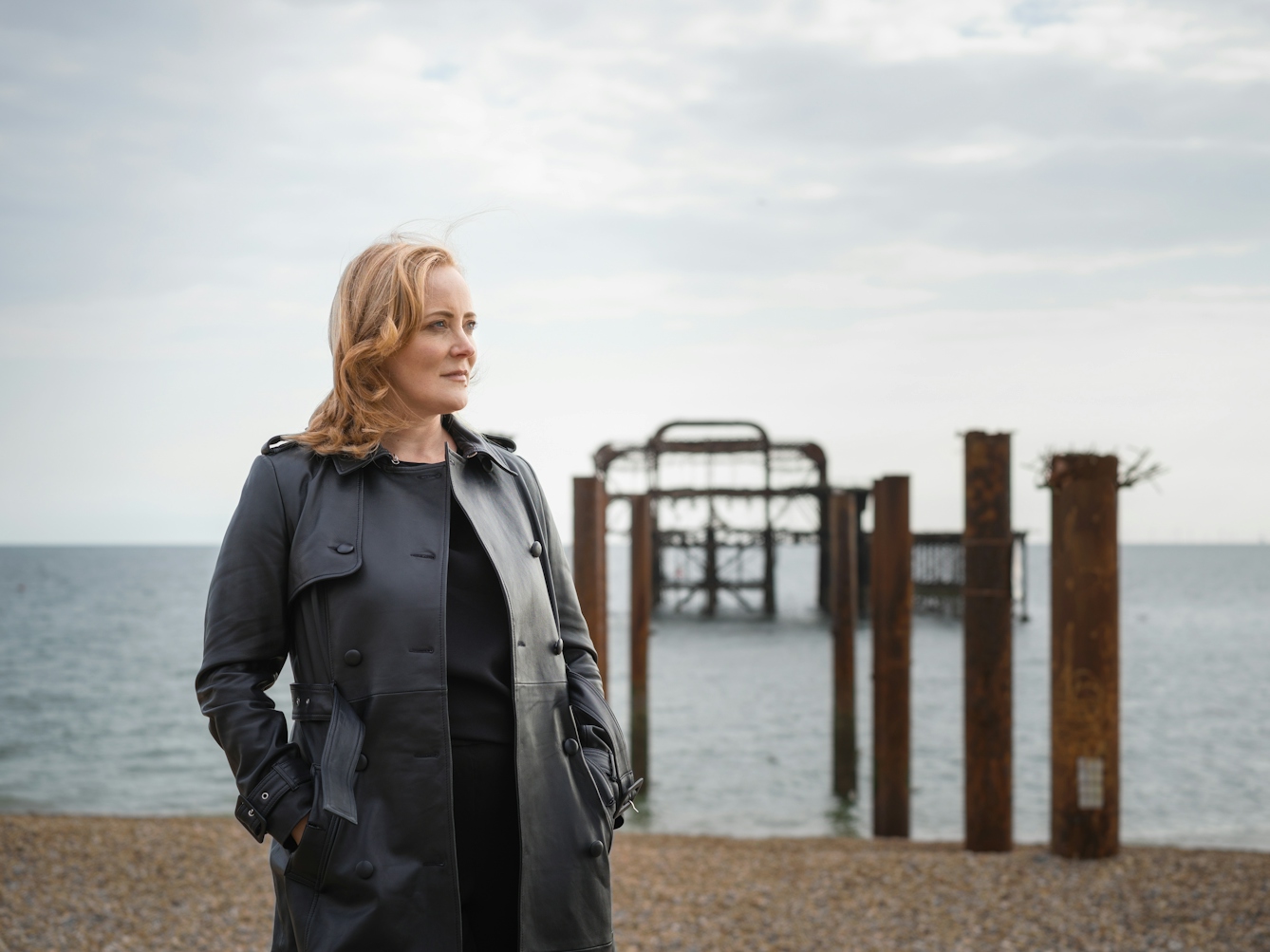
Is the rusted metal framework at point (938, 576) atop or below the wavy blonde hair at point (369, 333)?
below

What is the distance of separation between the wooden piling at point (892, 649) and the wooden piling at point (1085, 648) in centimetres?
190

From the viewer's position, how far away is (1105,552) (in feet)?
18.7

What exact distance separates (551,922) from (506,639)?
52 centimetres

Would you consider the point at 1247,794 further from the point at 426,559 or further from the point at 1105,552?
the point at 426,559

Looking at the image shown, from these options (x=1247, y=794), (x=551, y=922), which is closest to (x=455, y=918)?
(x=551, y=922)

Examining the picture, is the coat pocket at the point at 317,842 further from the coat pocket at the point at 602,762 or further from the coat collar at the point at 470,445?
the coat collar at the point at 470,445

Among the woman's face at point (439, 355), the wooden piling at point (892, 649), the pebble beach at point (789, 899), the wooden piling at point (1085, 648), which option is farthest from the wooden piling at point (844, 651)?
the woman's face at point (439, 355)

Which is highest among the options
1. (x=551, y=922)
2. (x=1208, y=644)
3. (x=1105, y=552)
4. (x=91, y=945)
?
(x=1105, y=552)

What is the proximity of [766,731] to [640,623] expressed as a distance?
20.1ft

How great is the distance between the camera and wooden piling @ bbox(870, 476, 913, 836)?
7742 millimetres

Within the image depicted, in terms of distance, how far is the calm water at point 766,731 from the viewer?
37.7 feet

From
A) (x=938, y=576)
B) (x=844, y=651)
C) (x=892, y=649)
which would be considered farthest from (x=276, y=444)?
(x=938, y=576)

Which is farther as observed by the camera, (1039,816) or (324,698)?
(1039,816)

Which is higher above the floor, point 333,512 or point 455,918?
point 333,512
